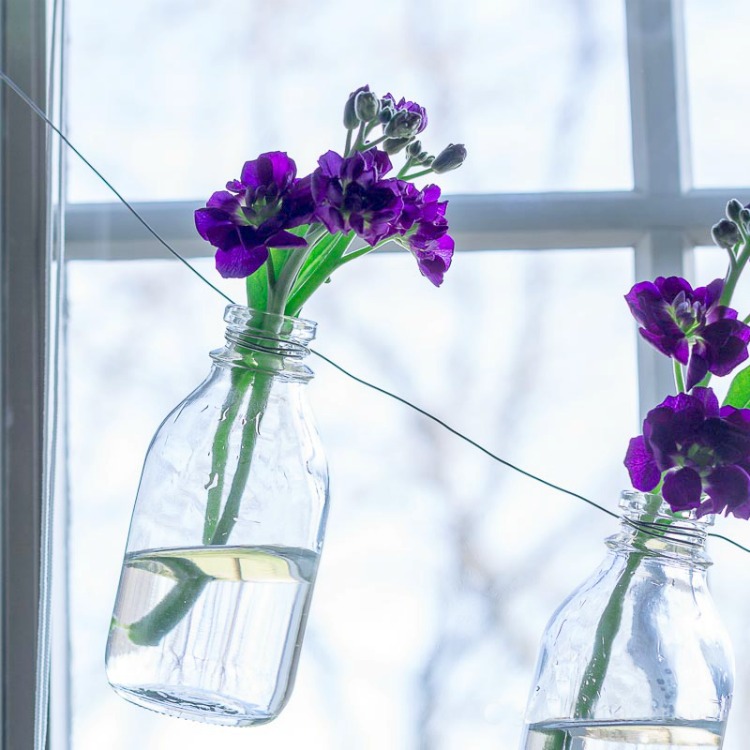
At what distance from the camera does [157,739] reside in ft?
2.82

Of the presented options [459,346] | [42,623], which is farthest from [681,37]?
[42,623]

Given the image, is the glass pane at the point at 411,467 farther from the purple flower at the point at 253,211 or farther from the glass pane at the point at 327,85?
the purple flower at the point at 253,211

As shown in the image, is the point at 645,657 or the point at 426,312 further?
the point at 426,312

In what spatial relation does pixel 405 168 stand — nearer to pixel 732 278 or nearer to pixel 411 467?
pixel 732 278

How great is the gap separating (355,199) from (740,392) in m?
0.29

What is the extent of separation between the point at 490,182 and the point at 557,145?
75mm

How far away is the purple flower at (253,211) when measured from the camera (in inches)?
22.8

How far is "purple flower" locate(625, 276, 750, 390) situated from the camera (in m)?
0.59

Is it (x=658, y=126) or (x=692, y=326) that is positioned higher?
(x=658, y=126)

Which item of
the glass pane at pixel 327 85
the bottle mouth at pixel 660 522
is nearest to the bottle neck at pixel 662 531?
the bottle mouth at pixel 660 522

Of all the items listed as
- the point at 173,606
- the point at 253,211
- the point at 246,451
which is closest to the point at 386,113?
the point at 253,211

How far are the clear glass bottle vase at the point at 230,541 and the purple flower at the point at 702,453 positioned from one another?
0.75 feet

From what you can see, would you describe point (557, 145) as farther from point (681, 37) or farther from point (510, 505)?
point (510, 505)

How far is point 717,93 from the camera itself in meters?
0.90
